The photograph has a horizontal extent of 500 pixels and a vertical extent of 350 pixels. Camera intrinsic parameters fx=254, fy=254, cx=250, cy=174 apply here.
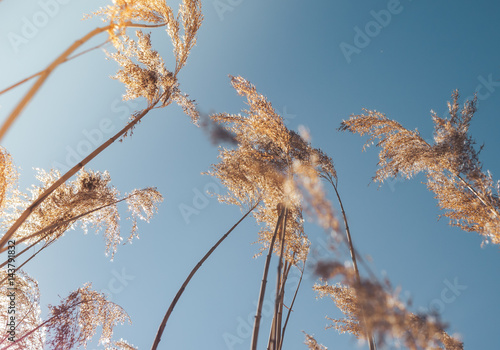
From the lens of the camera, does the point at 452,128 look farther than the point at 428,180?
No

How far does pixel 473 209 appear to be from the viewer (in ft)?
17.1

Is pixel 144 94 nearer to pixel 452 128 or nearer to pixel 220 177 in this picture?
pixel 220 177

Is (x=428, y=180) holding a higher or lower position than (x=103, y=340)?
higher

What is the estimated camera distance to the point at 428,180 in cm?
607

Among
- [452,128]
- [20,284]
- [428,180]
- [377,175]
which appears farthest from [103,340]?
[452,128]

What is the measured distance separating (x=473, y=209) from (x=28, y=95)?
22.9 ft

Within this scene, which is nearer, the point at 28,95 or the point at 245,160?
the point at 28,95

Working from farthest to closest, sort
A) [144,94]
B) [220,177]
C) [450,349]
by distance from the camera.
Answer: [450,349] < [220,177] < [144,94]

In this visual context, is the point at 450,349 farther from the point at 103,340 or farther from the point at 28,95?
the point at 28,95

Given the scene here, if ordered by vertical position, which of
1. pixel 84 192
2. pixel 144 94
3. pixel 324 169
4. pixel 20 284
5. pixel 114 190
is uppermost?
pixel 324 169

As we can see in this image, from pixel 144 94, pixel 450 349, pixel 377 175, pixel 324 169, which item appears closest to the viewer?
pixel 144 94

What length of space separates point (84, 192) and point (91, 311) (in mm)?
2485

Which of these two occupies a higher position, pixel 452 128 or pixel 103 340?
pixel 452 128

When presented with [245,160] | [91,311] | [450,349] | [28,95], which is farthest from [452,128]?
[91,311]
